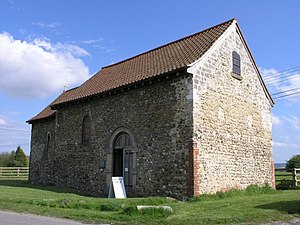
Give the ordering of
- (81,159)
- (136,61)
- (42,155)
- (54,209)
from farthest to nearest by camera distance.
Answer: (42,155)
(136,61)
(81,159)
(54,209)

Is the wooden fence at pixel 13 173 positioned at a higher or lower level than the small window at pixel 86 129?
lower

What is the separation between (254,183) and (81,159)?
1015 centimetres

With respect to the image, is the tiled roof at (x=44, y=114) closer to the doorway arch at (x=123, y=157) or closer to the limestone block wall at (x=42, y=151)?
the limestone block wall at (x=42, y=151)

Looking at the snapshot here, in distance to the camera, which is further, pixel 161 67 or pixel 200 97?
pixel 161 67

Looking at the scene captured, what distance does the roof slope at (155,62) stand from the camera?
17.7m

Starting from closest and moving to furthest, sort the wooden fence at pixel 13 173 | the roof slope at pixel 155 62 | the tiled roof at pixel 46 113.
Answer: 1. the roof slope at pixel 155 62
2. the tiled roof at pixel 46 113
3. the wooden fence at pixel 13 173

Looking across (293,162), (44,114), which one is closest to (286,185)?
(293,162)

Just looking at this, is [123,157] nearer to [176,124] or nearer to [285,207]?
[176,124]

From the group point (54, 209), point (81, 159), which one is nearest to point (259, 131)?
point (81, 159)

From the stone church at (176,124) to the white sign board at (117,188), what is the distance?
856 millimetres

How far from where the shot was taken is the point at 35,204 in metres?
13.9

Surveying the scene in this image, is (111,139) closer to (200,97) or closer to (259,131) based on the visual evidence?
(200,97)

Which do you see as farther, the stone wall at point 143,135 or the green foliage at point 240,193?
the stone wall at point 143,135

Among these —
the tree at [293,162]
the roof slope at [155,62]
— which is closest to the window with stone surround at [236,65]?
the roof slope at [155,62]
